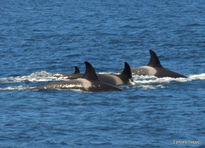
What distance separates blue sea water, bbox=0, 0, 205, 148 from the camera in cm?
2761

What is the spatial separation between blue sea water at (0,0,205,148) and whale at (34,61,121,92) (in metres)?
0.95

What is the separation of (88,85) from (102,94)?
1.50 m

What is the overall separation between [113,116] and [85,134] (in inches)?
125

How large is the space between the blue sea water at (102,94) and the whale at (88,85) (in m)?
0.95

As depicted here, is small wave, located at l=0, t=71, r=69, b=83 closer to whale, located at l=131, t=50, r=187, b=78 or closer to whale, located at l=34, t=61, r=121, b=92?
whale, located at l=34, t=61, r=121, b=92

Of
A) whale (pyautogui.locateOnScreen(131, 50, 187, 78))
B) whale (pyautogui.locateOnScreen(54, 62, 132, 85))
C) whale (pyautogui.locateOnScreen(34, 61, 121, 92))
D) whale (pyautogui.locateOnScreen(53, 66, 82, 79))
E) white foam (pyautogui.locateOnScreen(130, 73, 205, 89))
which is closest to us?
whale (pyautogui.locateOnScreen(34, 61, 121, 92))

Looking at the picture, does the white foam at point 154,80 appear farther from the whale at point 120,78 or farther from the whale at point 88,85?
the whale at point 88,85

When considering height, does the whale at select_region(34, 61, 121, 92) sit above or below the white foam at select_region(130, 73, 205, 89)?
above

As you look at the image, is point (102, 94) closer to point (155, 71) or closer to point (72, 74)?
point (72, 74)

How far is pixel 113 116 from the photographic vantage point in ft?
101

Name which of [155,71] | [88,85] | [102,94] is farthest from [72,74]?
[102,94]

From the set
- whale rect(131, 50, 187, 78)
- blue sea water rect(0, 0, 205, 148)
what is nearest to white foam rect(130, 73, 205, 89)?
blue sea water rect(0, 0, 205, 148)

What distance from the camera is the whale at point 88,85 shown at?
37.1 metres

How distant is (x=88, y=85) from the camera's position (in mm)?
37250
